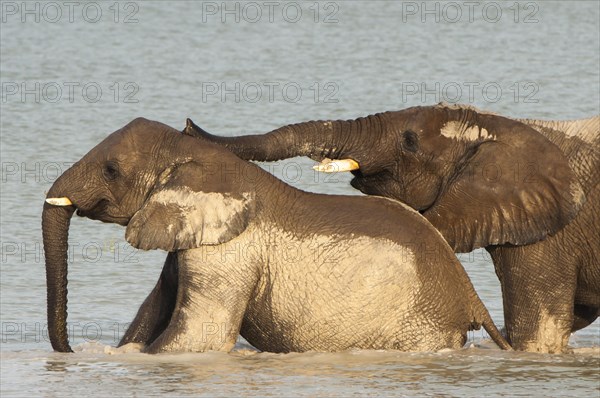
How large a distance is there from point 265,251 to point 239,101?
46.9ft

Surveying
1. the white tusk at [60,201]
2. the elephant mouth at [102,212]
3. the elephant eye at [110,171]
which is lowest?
the elephant mouth at [102,212]

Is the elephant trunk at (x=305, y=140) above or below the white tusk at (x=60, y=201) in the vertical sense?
above

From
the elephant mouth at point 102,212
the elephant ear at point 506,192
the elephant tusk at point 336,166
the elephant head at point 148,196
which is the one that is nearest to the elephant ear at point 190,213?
the elephant head at point 148,196

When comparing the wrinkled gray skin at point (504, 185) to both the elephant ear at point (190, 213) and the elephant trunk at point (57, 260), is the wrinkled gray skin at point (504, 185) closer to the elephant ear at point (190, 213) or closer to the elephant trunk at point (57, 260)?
the elephant ear at point (190, 213)

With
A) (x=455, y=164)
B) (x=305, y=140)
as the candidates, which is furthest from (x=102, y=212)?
(x=455, y=164)

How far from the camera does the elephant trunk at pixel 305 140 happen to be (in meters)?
13.2

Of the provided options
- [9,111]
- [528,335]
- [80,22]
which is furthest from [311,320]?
[80,22]

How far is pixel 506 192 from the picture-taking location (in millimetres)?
13414

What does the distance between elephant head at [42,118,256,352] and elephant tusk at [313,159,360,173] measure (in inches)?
26.3

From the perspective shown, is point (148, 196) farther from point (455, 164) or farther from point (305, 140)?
point (455, 164)

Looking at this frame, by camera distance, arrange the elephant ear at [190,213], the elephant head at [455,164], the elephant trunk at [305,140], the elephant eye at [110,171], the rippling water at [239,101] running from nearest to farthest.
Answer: the rippling water at [239,101], the elephant ear at [190,213], the elephant eye at [110,171], the elephant trunk at [305,140], the elephant head at [455,164]

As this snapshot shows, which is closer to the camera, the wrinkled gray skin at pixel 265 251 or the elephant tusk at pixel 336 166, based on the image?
the wrinkled gray skin at pixel 265 251

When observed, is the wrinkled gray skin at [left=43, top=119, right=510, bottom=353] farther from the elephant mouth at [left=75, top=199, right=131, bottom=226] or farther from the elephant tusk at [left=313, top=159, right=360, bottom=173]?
the elephant tusk at [left=313, top=159, right=360, bottom=173]

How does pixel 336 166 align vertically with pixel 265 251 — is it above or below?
above
